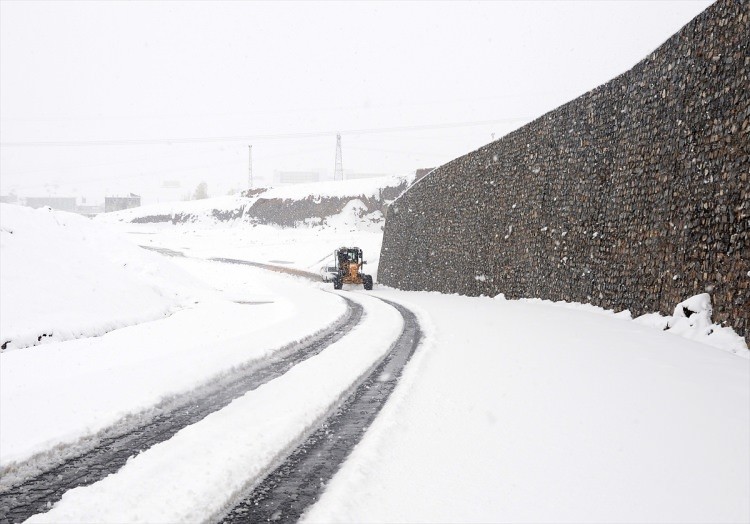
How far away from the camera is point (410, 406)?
4895mm

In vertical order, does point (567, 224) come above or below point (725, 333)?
above

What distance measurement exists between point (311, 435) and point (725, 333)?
6196 millimetres

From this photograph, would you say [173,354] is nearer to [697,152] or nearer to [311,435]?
[311,435]

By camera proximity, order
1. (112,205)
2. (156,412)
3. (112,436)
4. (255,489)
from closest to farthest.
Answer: (255,489) < (112,436) < (156,412) < (112,205)

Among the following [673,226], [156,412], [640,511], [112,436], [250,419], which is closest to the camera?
[640,511]

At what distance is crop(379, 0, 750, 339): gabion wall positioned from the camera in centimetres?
704

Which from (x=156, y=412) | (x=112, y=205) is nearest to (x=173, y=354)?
(x=156, y=412)

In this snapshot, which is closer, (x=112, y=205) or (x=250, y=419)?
(x=250, y=419)

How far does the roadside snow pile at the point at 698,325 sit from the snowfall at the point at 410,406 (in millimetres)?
32

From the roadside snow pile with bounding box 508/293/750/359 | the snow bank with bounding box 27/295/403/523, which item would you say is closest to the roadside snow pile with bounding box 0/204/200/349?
the snow bank with bounding box 27/295/403/523

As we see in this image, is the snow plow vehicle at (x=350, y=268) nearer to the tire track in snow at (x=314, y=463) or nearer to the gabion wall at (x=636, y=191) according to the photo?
the gabion wall at (x=636, y=191)

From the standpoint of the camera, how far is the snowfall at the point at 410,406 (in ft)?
9.83

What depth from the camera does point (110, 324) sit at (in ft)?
32.7

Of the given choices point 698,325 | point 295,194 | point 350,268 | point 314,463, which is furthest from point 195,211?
point 314,463
